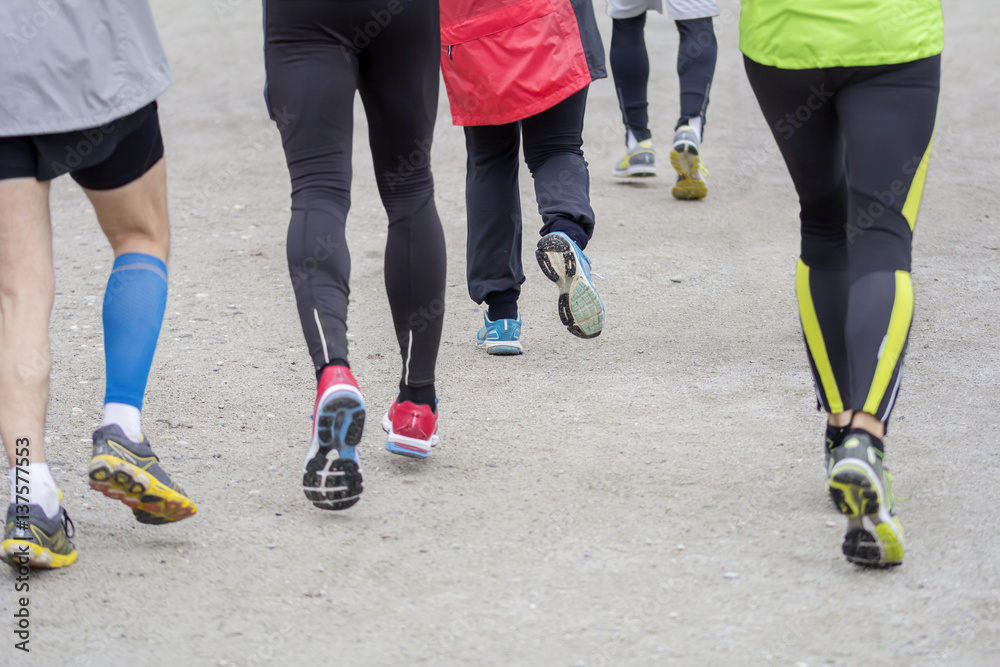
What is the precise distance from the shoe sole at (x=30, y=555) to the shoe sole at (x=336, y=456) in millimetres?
572

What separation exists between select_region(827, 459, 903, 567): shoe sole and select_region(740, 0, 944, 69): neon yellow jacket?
0.85 m

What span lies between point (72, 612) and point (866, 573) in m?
1.66

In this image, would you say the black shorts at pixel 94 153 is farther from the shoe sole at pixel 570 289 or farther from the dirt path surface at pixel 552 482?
the shoe sole at pixel 570 289

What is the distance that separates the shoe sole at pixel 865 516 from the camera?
7.52ft

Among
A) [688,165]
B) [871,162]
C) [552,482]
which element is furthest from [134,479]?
[688,165]

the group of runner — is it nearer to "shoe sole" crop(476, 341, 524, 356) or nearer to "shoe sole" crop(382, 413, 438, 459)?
"shoe sole" crop(382, 413, 438, 459)

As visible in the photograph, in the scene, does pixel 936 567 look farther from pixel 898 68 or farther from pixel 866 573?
pixel 898 68

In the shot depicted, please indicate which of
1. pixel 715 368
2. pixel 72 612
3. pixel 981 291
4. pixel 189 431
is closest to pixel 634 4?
pixel 981 291

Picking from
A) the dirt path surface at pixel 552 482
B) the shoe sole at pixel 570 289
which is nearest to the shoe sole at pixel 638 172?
the dirt path surface at pixel 552 482

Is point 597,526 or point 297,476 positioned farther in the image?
point 297,476

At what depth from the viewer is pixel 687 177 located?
6344 mm

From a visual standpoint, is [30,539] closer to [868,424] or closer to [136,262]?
[136,262]

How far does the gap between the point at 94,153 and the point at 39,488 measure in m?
0.76

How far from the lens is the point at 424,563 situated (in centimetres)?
255
